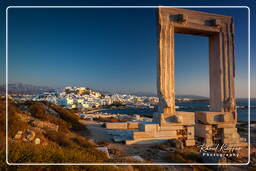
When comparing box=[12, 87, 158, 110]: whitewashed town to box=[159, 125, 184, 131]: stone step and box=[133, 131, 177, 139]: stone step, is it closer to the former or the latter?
box=[159, 125, 184, 131]: stone step

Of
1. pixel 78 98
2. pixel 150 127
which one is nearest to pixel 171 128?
pixel 150 127

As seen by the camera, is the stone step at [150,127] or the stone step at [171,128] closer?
the stone step at [150,127]

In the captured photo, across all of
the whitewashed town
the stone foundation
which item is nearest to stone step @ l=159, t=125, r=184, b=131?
the stone foundation

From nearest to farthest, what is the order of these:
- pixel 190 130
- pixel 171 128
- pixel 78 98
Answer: pixel 171 128, pixel 190 130, pixel 78 98

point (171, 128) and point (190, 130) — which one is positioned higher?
point (171, 128)

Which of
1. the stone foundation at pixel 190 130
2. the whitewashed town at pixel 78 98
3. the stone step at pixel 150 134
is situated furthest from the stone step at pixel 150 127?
the whitewashed town at pixel 78 98

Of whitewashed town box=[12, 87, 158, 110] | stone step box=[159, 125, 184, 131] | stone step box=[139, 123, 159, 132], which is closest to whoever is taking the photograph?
stone step box=[139, 123, 159, 132]

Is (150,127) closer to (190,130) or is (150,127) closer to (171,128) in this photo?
(171,128)

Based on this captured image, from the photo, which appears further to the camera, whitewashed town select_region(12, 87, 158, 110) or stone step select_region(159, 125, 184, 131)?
whitewashed town select_region(12, 87, 158, 110)

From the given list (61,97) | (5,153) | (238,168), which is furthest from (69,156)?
(61,97)

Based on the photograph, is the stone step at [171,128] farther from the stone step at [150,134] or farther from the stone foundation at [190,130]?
the stone step at [150,134]

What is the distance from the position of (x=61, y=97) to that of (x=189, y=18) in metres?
22.0

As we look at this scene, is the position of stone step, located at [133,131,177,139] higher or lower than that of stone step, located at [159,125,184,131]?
lower

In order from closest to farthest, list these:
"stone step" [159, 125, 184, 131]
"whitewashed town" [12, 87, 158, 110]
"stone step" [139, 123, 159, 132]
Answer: "stone step" [139, 123, 159, 132] < "stone step" [159, 125, 184, 131] < "whitewashed town" [12, 87, 158, 110]
